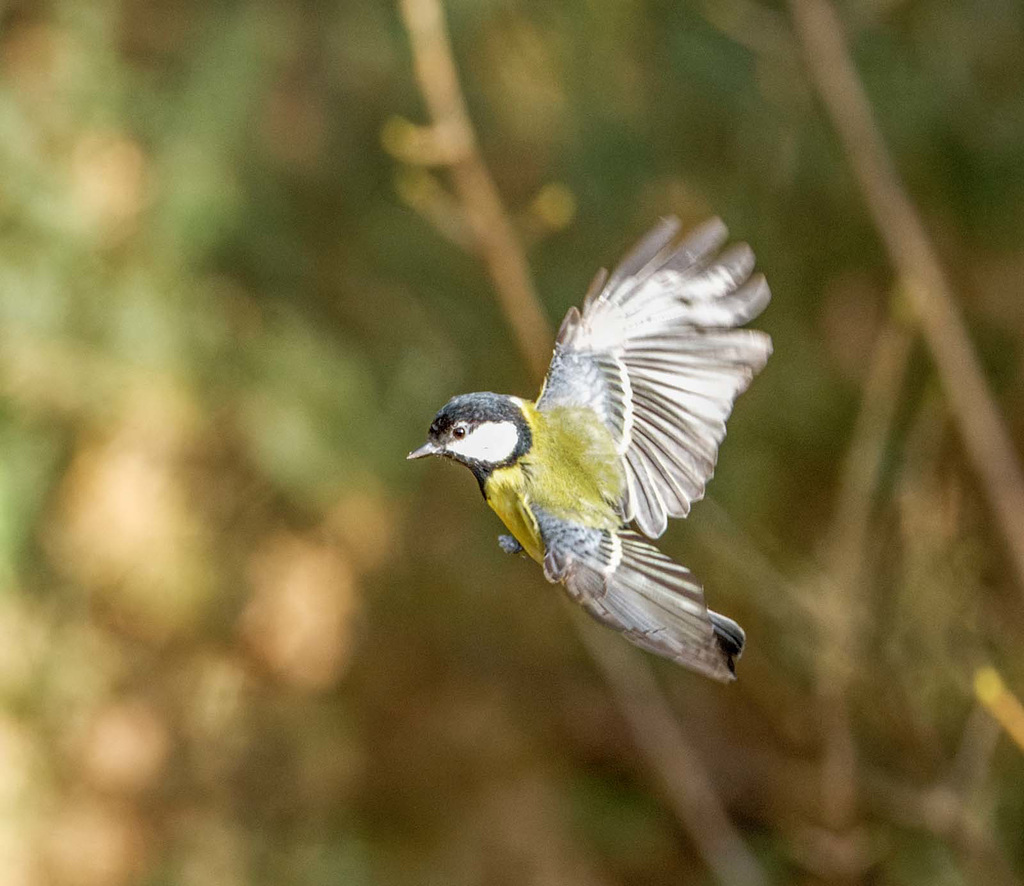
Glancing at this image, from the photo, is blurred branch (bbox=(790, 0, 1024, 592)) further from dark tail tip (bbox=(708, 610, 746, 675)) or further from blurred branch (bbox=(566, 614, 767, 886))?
dark tail tip (bbox=(708, 610, 746, 675))

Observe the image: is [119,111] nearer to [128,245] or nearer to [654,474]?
[128,245]

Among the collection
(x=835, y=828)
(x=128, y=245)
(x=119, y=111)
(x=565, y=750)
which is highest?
(x=119, y=111)

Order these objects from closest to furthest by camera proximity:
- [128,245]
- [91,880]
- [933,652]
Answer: [933,652] → [128,245] → [91,880]

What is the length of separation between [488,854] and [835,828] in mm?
1612

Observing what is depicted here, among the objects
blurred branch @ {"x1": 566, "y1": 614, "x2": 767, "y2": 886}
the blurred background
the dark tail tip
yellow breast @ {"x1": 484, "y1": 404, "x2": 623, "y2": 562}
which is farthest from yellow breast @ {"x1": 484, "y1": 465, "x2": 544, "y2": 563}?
the blurred background

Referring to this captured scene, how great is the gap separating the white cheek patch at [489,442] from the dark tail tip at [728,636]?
0.60 ft

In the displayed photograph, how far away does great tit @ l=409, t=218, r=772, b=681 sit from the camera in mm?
705

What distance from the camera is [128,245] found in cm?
267

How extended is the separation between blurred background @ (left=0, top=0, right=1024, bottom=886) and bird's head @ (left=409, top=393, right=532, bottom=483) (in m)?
1.38

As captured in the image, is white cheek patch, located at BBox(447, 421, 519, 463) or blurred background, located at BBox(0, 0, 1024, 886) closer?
white cheek patch, located at BBox(447, 421, 519, 463)

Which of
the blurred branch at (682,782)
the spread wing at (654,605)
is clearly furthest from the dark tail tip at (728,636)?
the blurred branch at (682,782)

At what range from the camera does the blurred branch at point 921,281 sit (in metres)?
1.53

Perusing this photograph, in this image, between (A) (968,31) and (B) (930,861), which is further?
(A) (968,31)

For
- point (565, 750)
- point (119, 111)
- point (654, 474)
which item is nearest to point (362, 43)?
point (119, 111)
